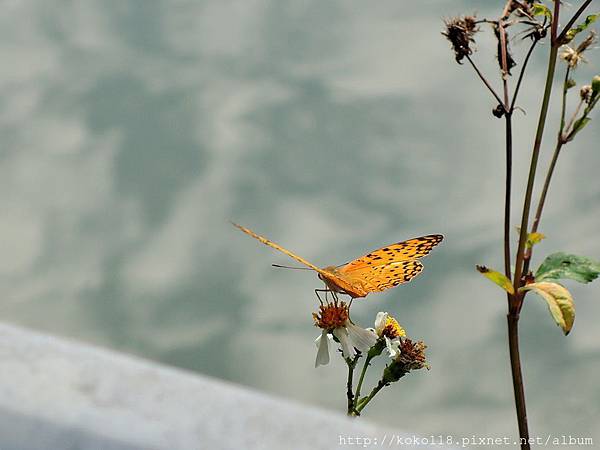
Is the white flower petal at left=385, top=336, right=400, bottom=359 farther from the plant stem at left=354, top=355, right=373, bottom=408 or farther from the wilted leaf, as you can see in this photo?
the wilted leaf

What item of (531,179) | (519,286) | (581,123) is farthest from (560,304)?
(581,123)

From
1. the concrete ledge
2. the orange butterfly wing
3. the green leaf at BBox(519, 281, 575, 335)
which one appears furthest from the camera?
the orange butterfly wing

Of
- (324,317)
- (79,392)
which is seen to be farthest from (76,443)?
(324,317)

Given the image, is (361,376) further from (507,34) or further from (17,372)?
(17,372)

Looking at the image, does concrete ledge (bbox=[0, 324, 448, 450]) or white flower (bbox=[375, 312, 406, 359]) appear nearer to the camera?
concrete ledge (bbox=[0, 324, 448, 450])

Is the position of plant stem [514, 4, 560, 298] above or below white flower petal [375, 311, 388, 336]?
above

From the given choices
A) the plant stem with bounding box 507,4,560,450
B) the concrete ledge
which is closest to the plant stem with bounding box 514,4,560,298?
the plant stem with bounding box 507,4,560,450

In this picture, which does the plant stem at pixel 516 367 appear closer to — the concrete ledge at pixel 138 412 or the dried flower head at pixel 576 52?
the dried flower head at pixel 576 52

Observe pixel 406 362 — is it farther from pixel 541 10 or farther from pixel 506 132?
pixel 541 10
